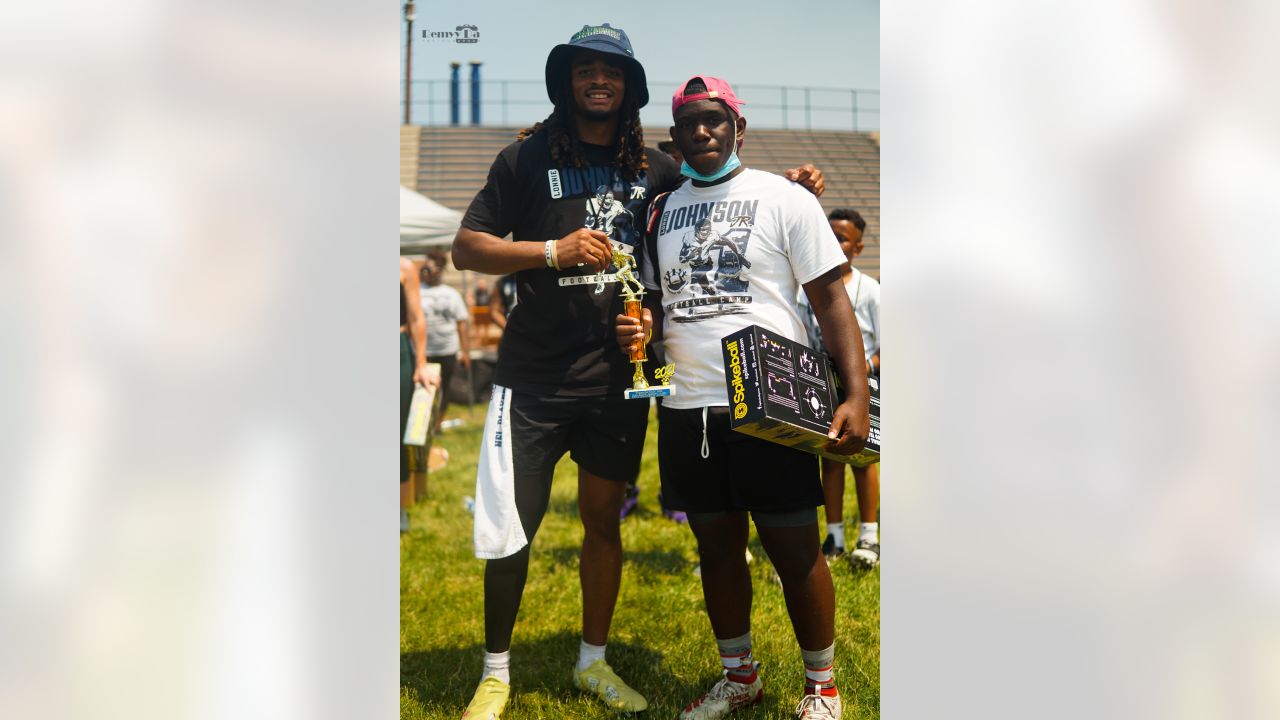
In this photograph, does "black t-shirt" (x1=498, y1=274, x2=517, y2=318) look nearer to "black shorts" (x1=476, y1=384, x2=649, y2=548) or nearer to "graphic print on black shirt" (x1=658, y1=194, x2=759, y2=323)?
"black shorts" (x1=476, y1=384, x2=649, y2=548)

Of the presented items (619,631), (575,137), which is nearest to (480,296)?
(619,631)

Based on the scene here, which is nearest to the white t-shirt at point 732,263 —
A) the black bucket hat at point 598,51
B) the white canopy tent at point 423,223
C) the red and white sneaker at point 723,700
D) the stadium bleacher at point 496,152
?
the black bucket hat at point 598,51

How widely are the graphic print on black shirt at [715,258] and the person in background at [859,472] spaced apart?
72.1 inches

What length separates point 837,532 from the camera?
15.5 feet

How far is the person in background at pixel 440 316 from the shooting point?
26.7 ft

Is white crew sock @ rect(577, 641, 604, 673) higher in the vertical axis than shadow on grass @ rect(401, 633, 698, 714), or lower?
higher

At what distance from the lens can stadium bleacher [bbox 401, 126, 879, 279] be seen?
647cm

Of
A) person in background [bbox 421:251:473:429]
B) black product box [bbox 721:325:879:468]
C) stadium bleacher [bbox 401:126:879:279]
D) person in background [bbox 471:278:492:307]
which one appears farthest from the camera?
person in background [bbox 471:278:492:307]

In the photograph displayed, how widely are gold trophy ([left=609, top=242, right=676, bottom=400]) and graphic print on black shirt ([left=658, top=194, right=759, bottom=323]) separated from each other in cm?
15

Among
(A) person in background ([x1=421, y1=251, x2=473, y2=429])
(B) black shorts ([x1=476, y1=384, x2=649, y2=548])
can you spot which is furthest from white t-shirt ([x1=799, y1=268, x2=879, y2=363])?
(A) person in background ([x1=421, y1=251, x2=473, y2=429])

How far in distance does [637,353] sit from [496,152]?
11.1 feet
